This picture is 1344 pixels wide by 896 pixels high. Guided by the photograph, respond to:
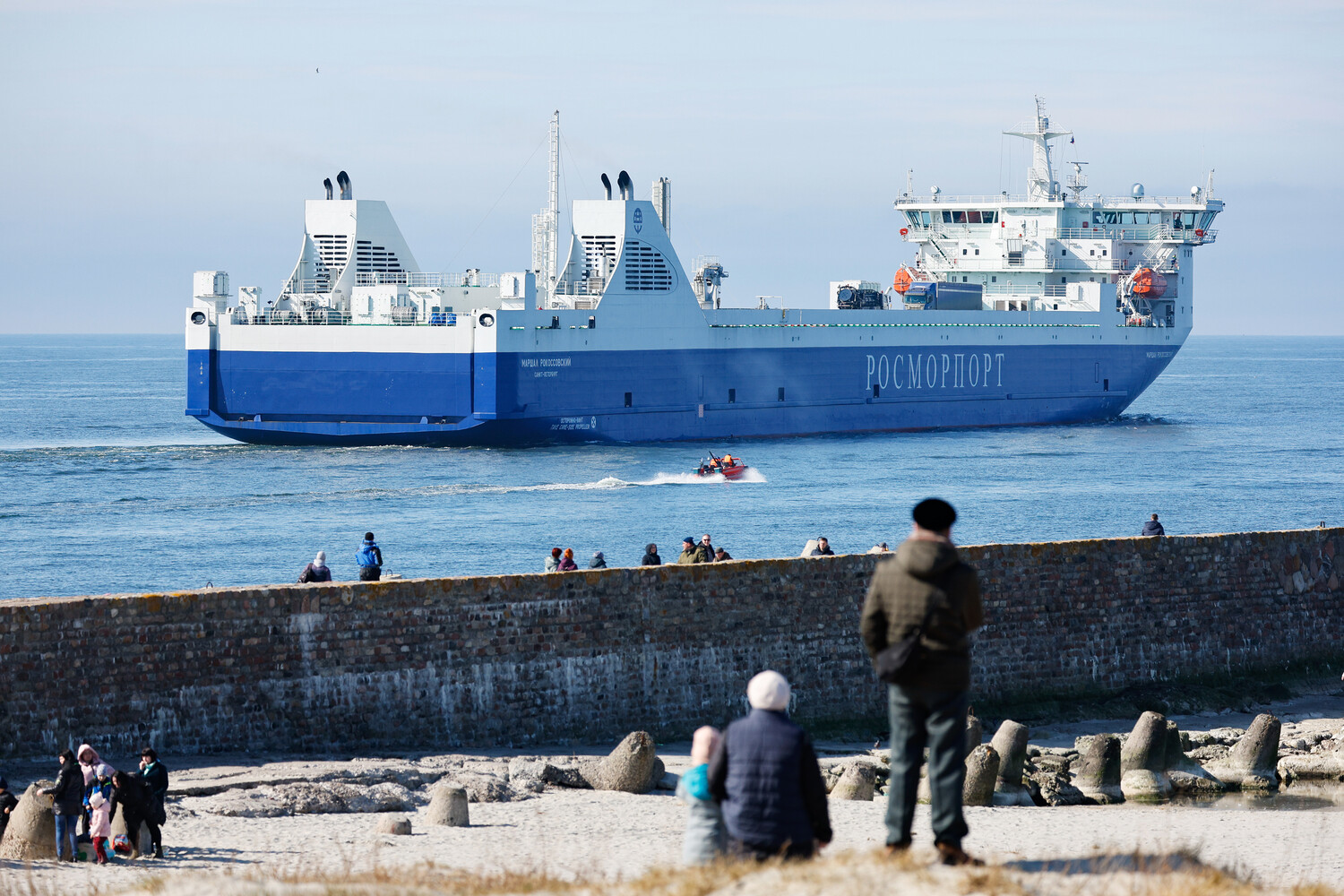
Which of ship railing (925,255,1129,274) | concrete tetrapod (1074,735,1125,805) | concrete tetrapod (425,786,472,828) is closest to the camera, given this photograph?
concrete tetrapod (425,786,472,828)

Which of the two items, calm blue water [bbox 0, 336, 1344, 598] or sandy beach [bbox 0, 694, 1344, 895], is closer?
sandy beach [bbox 0, 694, 1344, 895]

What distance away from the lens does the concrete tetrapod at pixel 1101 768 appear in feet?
44.8

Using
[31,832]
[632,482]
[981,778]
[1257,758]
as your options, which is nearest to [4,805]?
[31,832]

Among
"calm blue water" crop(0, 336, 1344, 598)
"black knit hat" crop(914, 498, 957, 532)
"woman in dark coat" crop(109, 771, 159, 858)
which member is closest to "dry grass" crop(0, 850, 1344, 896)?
"black knit hat" crop(914, 498, 957, 532)

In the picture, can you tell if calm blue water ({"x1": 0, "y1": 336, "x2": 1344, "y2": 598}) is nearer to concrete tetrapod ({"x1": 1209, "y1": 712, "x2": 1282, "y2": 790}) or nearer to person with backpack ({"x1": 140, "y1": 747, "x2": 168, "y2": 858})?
concrete tetrapod ({"x1": 1209, "y1": 712, "x2": 1282, "y2": 790})

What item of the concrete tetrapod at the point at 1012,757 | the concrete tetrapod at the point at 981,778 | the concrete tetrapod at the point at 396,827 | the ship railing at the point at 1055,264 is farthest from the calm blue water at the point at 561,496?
the concrete tetrapod at the point at 396,827

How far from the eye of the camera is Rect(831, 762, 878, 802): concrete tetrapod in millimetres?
12516

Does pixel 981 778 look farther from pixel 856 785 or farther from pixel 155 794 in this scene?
pixel 155 794

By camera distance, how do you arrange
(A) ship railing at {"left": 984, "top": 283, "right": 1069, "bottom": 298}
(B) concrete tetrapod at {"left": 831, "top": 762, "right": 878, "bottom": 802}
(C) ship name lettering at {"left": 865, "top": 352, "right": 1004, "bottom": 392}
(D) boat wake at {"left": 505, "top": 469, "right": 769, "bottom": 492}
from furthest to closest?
(A) ship railing at {"left": 984, "top": 283, "right": 1069, "bottom": 298}, (C) ship name lettering at {"left": 865, "top": 352, "right": 1004, "bottom": 392}, (D) boat wake at {"left": 505, "top": 469, "right": 769, "bottom": 492}, (B) concrete tetrapod at {"left": 831, "top": 762, "right": 878, "bottom": 802}

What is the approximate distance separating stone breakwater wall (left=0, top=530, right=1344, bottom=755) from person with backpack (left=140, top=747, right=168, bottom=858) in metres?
2.07

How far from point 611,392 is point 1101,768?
3272cm

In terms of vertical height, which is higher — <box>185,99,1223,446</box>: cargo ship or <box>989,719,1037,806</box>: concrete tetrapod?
<box>185,99,1223,446</box>: cargo ship

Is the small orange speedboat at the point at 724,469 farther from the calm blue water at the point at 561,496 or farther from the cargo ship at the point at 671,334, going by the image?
the cargo ship at the point at 671,334

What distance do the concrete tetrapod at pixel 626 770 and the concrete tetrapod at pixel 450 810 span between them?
1.50 m
